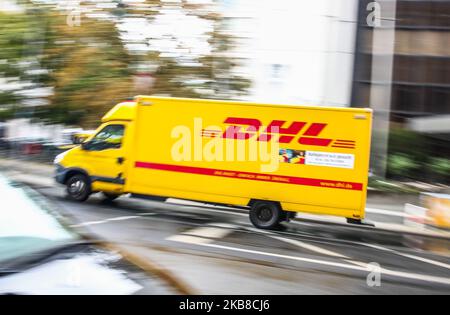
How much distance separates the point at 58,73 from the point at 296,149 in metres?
9.19

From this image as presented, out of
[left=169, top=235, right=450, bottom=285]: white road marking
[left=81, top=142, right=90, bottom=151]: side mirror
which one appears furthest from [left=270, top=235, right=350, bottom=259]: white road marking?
[left=81, top=142, right=90, bottom=151]: side mirror

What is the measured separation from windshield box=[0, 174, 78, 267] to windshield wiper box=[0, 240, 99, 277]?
35 mm

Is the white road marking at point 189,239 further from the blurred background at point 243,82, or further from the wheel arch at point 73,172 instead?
the wheel arch at point 73,172

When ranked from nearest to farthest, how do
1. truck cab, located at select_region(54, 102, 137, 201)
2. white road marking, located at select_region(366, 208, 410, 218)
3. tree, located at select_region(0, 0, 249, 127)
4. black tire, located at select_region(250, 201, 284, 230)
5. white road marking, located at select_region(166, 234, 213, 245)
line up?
white road marking, located at select_region(166, 234, 213, 245), black tire, located at select_region(250, 201, 284, 230), truck cab, located at select_region(54, 102, 137, 201), white road marking, located at select_region(366, 208, 410, 218), tree, located at select_region(0, 0, 249, 127)

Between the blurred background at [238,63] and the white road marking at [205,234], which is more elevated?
the blurred background at [238,63]

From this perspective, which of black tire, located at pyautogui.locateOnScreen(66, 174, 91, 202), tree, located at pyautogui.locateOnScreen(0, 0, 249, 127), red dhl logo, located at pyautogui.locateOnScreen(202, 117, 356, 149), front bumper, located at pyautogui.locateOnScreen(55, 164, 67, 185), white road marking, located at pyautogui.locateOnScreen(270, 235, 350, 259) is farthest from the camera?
tree, located at pyautogui.locateOnScreen(0, 0, 249, 127)

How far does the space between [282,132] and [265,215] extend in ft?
5.32

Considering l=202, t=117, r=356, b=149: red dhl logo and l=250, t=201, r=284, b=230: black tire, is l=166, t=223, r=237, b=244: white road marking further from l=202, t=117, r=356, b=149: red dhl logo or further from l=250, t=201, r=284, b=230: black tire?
l=202, t=117, r=356, b=149: red dhl logo

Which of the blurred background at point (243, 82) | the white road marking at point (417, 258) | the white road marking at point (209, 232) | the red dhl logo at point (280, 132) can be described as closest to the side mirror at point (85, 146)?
the blurred background at point (243, 82)

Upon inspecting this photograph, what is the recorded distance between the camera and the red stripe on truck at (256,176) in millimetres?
9641

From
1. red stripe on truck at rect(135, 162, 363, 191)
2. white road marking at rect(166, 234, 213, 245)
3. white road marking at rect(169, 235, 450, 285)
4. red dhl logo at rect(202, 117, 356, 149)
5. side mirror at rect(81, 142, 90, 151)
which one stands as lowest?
white road marking at rect(166, 234, 213, 245)

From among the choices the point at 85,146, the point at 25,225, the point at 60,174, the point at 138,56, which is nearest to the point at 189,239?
the point at 85,146

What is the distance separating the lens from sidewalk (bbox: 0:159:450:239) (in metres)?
11.4

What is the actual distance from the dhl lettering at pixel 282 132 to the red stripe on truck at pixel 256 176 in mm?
664
